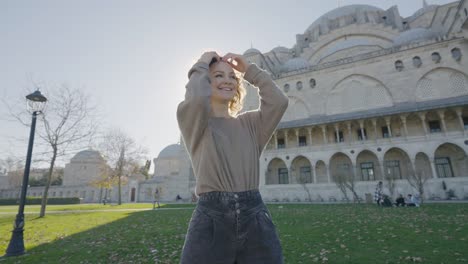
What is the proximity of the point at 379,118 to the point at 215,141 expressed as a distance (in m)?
30.7

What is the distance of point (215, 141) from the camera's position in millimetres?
1745

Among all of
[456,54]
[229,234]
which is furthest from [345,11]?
[229,234]

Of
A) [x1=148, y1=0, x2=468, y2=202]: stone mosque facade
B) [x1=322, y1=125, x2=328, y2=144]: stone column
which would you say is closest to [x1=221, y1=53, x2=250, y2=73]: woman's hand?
[x1=148, y1=0, x2=468, y2=202]: stone mosque facade

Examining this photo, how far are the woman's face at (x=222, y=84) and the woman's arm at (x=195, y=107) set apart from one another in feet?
0.48

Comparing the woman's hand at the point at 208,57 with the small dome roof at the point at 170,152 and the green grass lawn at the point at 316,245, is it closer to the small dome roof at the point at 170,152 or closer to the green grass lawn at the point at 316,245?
the green grass lawn at the point at 316,245

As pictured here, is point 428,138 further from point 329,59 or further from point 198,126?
point 198,126

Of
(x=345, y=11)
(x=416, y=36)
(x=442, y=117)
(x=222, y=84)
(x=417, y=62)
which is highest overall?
(x=345, y=11)

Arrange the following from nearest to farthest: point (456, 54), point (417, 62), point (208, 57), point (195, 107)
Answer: point (195, 107), point (208, 57), point (456, 54), point (417, 62)

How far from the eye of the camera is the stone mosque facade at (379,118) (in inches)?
965

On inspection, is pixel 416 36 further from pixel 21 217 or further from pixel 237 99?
pixel 21 217

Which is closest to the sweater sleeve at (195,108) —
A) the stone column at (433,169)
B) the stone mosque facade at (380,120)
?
the stone mosque facade at (380,120)

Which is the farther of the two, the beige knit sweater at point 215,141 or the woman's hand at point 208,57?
the woman's hand at point 208,57

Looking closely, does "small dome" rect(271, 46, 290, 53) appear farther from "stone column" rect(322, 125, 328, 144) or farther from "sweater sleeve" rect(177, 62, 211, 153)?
"sweater sleeve" rect(177, 62, 211, 153)

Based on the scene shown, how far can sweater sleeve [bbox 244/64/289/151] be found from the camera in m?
2.03
